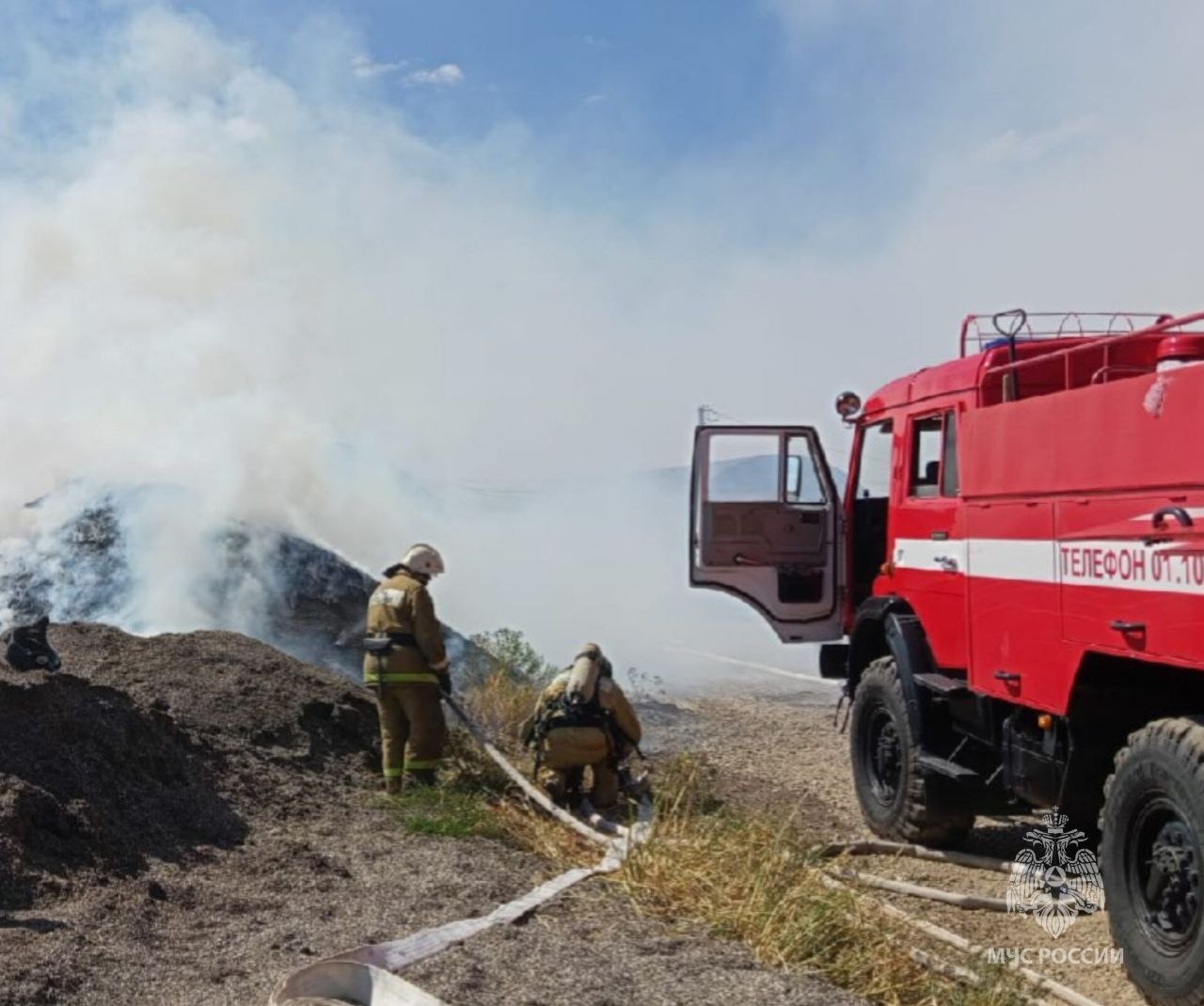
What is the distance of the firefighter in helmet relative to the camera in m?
7.81

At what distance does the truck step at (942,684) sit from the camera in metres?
6.21

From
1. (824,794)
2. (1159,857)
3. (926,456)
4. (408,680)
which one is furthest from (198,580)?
(1159,857)

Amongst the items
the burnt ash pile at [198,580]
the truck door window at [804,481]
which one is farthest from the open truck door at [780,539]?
the burnt ash pile at [198,580]

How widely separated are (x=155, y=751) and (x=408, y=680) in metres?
1.62

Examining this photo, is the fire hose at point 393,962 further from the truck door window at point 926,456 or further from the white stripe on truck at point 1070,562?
the truck door window at point 926,456

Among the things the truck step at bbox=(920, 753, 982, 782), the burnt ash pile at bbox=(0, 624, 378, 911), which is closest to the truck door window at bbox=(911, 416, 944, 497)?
the truck step at bbox=(920, 753, 982, 782)

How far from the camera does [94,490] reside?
45.8ft

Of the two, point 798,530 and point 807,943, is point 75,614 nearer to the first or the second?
point 798,530

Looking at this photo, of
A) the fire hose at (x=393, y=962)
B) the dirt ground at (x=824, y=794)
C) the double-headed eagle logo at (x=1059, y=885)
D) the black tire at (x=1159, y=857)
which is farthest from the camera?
the double-headed eagle logo at (x=1059, y=885)

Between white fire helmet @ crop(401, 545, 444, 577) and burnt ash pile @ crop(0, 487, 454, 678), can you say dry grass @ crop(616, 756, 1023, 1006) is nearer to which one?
white fire helmet @ crop(401, 545, 444, 577)

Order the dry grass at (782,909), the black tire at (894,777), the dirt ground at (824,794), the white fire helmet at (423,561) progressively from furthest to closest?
the white fire helmet at (423,561)
the black tire at (894,777)
the dirt ground at (824,794)
the dry grass at (782,909)

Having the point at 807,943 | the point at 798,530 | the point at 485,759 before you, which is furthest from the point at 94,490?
the point at 807,943

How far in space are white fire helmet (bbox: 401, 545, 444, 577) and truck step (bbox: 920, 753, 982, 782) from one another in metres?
3.38

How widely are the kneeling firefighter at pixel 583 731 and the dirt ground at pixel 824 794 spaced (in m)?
1.06
